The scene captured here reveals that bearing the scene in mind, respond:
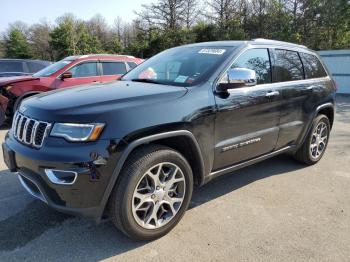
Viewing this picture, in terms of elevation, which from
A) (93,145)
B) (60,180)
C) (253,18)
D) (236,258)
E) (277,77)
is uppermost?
(253,18)

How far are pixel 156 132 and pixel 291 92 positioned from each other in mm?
2232

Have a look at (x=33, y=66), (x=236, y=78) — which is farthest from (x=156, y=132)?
(x=33, y=66)

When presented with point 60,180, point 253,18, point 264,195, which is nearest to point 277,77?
point 264,195

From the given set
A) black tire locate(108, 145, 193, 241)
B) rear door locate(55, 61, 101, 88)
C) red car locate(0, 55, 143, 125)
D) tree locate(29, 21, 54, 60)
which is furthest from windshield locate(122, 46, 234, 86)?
tree locate(29, 21, 54, 60)

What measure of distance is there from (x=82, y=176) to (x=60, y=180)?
7.5 inches

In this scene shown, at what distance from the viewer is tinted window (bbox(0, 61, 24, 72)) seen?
1120 cm

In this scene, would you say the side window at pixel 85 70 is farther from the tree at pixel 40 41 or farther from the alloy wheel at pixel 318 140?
the tree at pixel 40 41

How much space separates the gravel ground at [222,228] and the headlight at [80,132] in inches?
40.0

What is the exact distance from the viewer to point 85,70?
8.58 meters

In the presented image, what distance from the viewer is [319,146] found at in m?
5.25

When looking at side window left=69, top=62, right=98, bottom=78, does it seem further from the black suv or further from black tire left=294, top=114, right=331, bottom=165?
black tire left=294, top=114, right=331, bottom=165

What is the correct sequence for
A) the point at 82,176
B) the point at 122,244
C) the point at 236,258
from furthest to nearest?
the point at 122,244 < the point at 236,258 < the point at 82,176

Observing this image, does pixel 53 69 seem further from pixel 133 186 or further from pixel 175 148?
pixel 133 186

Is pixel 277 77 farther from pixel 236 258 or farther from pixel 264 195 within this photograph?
pixel 236 258
